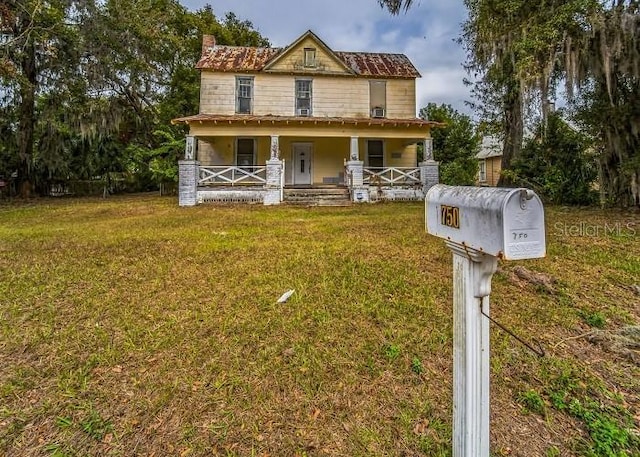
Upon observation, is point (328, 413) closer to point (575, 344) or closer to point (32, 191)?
point (575, 344)

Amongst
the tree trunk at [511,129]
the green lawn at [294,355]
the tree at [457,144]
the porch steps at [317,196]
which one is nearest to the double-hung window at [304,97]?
the porch steps at [317,196]

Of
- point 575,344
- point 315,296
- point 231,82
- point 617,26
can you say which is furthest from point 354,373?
point 231,82

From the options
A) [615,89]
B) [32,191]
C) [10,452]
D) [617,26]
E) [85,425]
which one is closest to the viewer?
[10,452]

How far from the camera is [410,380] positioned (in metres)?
2.43

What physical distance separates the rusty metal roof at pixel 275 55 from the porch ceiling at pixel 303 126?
8.23 ft

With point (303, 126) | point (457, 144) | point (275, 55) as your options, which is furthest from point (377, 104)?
point (457, 144)

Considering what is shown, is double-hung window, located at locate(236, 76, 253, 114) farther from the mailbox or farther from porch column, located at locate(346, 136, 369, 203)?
the mailbox

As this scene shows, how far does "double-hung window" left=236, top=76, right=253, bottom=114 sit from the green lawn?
10282 millimetres

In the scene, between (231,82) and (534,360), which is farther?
(231,82)

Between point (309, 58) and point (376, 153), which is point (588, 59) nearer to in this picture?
point (376, 153)

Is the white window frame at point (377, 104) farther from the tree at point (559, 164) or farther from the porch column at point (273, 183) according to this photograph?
the tree at point (559, 164)

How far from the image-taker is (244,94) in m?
13.9

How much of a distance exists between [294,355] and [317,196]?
10.1 metres

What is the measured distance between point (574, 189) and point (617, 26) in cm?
448
